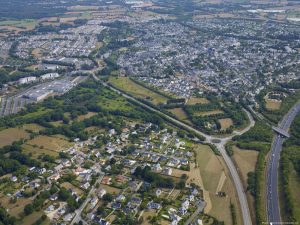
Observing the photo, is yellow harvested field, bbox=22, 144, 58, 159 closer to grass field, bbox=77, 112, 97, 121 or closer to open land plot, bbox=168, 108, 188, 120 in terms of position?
grass field, bbox=77, 112, 97, 121

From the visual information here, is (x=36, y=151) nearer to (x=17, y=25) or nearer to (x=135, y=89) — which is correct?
(x=135, y=89)

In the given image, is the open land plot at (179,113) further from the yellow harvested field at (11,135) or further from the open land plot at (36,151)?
the yellow harvested field at (11,135)

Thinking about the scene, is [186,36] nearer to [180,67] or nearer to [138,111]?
[180,67]

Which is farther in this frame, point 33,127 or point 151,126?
point 33,127

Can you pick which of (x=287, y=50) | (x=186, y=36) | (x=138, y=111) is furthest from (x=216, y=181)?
(x=186, y=36)

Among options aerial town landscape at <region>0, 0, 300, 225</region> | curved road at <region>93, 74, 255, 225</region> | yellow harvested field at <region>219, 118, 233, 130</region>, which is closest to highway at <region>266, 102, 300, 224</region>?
aerial town landscape at <region>0, 0, 300, 225</region>

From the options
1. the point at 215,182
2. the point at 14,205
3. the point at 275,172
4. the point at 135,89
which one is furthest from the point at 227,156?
the point at 135,89
